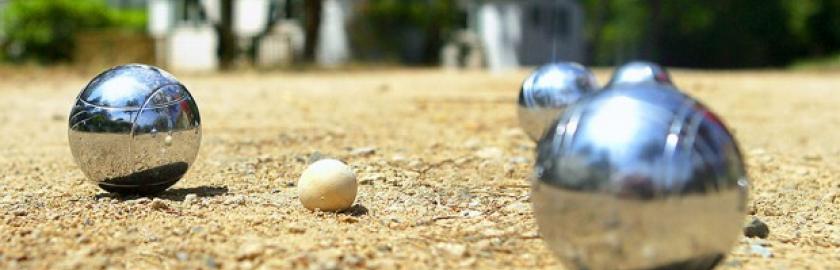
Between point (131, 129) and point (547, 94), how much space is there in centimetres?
361

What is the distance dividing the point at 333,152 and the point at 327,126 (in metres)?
2.76

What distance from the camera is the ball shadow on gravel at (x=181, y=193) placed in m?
6.25

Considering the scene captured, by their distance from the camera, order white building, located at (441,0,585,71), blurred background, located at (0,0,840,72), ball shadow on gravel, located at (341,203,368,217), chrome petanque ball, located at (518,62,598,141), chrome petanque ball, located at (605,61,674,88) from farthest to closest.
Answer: white building, located at (441,0,585,71) < blurred background, located at (0,0,840,72) < chrome petanque ball, located at (605,61,674,88) < chrome petanque ball, located at (518,62,598,141) < ball shadow on gravel, located at (341,203,368,217)

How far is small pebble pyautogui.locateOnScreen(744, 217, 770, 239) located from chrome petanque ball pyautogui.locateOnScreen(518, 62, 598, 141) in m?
2.98

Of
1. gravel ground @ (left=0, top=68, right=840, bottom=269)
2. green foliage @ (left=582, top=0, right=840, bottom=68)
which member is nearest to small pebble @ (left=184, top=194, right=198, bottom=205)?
gravel ground @ (left=0, top=68, right=840, bottom=269)

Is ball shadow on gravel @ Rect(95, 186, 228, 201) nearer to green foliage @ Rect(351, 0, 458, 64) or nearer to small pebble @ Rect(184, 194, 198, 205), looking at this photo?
small pebble @ Rect(184, 194, 198, 205)

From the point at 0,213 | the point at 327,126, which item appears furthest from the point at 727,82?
the point at 0,213

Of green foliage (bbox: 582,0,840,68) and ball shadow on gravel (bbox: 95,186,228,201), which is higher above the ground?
ball shadow on gravel (bbox: 95,186,228,201)

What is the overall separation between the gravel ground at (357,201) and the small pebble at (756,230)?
0.07m

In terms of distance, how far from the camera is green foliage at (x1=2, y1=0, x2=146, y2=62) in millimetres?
35562

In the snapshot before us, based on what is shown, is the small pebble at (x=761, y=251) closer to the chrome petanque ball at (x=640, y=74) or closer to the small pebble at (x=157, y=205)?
the small pebble at (x=157, y=205)

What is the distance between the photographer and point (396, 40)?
36469 mm

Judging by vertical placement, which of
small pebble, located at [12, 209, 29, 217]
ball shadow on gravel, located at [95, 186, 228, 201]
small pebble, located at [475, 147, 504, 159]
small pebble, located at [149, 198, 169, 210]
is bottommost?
small pebble, located at [475, 147, 504, 159]

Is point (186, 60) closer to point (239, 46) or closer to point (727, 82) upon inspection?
point (239, 46)
